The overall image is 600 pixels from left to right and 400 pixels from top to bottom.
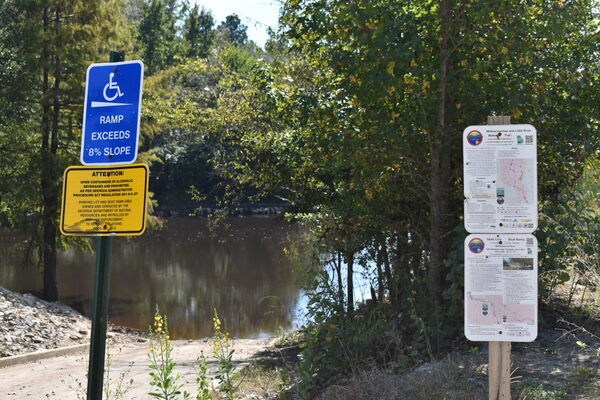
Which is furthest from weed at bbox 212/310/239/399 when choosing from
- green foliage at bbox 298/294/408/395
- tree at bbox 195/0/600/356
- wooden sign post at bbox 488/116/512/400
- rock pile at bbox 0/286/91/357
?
rock pile at bbox 0/286/91/357

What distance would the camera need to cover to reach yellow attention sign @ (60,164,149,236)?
419 cm

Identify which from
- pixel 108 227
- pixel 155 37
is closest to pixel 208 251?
pixel 108 227

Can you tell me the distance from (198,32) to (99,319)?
67.6 meters

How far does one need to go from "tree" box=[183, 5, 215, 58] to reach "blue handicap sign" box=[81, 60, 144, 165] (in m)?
61.6

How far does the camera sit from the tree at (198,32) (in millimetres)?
67125

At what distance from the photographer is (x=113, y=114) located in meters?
4.38

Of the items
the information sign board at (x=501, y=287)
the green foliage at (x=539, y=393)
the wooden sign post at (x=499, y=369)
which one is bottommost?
the green foliage at (x=539, y=393)

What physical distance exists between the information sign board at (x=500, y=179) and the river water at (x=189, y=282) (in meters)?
10.7

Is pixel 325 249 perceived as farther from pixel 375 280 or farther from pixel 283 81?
pixel 283 81

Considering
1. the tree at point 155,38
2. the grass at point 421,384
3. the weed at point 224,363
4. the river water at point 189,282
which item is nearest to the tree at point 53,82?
the river water at point 189,282

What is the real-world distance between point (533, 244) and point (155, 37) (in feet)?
201

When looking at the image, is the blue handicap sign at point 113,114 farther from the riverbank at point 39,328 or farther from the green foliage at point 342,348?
the riverbank at point 39,328

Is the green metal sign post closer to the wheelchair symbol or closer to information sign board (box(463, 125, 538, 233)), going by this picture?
the wheelchair symbol

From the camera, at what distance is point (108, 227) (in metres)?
4.21
